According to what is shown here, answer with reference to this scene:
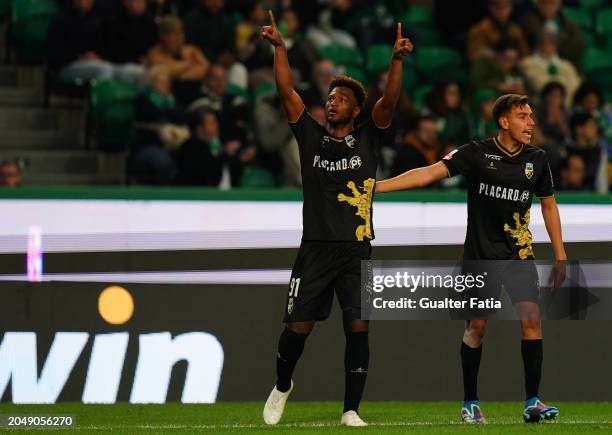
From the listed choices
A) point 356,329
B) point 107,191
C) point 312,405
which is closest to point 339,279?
point 356,329

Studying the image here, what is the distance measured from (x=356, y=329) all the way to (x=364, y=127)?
46.1 inches

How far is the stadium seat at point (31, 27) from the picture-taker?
14.2 m

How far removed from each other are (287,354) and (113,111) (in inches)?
207

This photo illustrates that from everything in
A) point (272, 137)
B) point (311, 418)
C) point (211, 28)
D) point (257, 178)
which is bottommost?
point (311, 418)

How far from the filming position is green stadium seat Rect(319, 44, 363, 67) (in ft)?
50.6

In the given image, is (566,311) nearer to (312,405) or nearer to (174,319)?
(312,405)

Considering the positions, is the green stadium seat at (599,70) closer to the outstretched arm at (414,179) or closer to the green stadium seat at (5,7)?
the green stadium seat at (5,7)

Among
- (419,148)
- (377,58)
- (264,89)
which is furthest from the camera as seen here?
(377,58)

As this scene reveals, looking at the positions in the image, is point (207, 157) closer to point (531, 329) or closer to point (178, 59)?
point (178, 59)

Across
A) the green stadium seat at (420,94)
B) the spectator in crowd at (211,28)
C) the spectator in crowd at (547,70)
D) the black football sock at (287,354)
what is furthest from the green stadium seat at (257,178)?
the black football sock at (287,354)

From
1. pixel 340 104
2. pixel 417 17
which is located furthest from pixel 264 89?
pixel 340 104

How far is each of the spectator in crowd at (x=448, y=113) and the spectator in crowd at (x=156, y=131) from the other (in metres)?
2.57

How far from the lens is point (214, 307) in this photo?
1033 cm

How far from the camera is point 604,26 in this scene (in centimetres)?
1748
